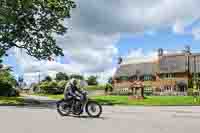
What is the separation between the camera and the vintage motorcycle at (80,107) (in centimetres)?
1931

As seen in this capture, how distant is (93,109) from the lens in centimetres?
1938

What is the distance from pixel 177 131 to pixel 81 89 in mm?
7797

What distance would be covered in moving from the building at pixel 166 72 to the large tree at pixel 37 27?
54.5m

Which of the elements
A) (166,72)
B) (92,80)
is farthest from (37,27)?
(92,80)

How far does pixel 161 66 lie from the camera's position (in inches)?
4033

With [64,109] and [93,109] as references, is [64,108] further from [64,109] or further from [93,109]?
[93,109]

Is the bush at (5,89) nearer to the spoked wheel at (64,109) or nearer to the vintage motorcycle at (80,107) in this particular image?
the spoked wheel at (64,109)

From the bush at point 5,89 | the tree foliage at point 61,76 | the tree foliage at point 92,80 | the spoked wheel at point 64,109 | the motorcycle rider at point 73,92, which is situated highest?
the tree foliage at point 61,76

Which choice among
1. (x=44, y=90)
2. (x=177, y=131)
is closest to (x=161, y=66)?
(x=44, y=90)

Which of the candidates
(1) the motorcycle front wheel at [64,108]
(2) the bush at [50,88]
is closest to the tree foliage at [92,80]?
(2) the bush at [50,88]

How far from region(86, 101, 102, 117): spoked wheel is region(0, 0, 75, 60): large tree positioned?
20.6 m

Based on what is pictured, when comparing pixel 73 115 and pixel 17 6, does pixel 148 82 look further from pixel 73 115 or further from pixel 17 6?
pixel 73 115

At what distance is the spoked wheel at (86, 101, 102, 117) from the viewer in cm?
1922

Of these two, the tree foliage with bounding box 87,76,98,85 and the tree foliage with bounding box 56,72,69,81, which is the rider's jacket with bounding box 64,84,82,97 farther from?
the tree foliage with bounding box 56,72,69,81
